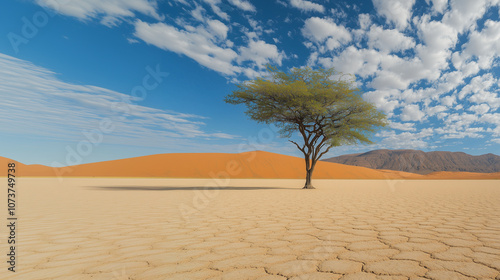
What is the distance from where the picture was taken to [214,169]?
4934 centimetres

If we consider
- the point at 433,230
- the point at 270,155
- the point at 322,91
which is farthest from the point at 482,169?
the point at 433,230

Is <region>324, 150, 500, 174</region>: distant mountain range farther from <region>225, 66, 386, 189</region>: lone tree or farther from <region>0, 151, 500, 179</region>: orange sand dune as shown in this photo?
<region>225, 66, 386, 189</region>: lone tree

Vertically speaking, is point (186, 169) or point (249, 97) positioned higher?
point (249, 97)

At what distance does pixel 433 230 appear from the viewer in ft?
13.0

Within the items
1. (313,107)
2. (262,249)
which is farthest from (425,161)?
(262,249)

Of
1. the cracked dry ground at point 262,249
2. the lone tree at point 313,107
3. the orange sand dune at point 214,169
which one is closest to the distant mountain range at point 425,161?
the orange sand dune at point 214,169

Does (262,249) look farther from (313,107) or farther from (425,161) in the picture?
(425,161)

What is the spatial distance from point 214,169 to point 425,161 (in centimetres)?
14362

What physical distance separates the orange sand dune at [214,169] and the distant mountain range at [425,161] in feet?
320

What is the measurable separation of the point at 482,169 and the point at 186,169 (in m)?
165

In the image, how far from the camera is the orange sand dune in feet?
156

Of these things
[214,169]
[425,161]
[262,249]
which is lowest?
[262,249]

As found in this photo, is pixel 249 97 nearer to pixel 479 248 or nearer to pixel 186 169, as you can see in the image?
pixel 479 248

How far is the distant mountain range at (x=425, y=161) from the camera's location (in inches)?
5364
